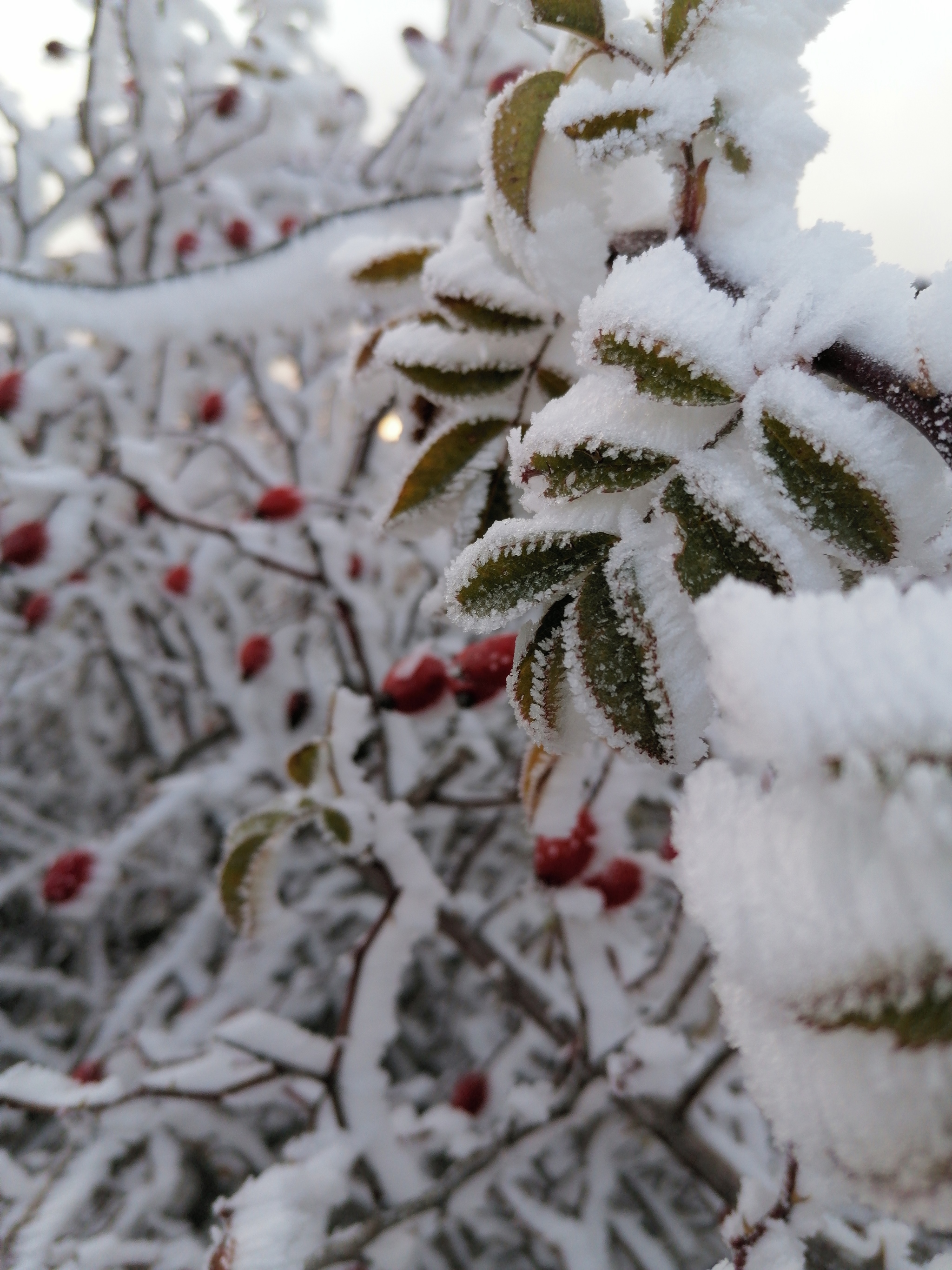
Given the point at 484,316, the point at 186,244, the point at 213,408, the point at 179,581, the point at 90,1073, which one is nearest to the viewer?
the point at 484,316

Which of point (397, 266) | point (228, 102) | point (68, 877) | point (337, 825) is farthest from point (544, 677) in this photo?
point (228, 102)

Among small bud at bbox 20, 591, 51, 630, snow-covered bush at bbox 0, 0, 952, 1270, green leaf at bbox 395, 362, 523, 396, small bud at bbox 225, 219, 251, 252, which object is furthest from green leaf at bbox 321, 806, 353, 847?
small bud at bbox 225, 219, 251, 252

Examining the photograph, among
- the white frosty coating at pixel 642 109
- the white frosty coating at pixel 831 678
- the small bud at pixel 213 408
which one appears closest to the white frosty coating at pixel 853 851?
the white frosty coating at pixel 831 678

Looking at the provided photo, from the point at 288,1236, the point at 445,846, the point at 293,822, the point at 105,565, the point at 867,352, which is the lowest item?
the point at 288,1236

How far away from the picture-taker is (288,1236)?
625 mm

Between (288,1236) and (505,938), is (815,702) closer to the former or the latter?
(288,1236)

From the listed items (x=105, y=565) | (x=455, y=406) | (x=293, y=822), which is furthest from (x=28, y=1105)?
(x=105, y=565)

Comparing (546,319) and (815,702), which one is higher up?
(546,319)

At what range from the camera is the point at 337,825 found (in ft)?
2.48

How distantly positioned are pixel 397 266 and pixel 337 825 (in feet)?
1.56

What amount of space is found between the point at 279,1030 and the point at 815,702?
2.65 feet

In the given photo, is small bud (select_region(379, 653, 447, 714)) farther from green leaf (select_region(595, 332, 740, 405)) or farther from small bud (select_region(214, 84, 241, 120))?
small bud (select_region(214, 84, 241, 120))

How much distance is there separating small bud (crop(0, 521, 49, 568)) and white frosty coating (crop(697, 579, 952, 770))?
153 centimetres

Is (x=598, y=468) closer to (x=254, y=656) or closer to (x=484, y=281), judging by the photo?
(x=484, y=281)
